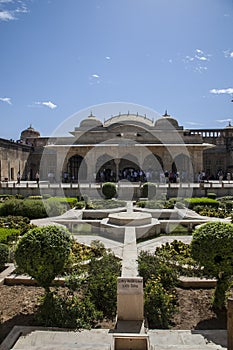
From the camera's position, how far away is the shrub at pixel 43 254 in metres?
4.60

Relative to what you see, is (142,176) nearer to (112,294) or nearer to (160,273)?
(160,273)

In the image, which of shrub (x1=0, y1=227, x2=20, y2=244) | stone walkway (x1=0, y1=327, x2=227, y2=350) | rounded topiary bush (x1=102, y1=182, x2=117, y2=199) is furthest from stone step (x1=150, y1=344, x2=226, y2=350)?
rounded topiary bush (x1=102, y1=182, x2=117, y2=199)

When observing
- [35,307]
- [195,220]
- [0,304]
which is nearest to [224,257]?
[35,307]

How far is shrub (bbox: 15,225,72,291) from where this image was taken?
460 centimetres

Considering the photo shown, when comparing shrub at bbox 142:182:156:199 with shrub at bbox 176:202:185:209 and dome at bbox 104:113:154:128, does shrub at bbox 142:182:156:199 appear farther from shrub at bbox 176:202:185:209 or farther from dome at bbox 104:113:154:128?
dome at bbox 104:113:154:128

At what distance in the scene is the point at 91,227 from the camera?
11.3m

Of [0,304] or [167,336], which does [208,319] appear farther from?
[0,304]

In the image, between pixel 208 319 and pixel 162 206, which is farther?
pixel 162 206

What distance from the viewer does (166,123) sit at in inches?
1326

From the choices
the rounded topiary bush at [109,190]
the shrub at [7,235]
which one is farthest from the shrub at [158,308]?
the rounded topiary bush at [109,190]

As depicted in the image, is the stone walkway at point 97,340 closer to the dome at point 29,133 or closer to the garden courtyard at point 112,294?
the garden courtyard at point 112,294

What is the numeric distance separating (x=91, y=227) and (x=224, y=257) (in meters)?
7.05

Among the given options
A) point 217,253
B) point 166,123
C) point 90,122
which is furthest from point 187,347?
point 90,122

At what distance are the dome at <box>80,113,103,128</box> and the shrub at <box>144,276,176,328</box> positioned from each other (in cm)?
3055
